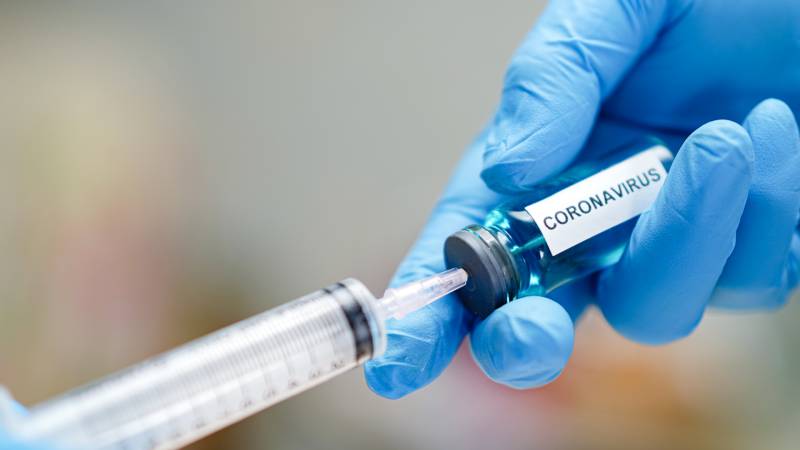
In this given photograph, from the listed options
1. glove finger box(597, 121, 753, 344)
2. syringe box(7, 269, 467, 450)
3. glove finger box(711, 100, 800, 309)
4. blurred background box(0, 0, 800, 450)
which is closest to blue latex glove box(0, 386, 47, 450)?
syringe box(7, 269, 467, 450)

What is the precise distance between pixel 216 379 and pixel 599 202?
560mm

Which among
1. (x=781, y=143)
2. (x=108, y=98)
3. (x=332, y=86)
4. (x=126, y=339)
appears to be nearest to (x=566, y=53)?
(x=781, y=143)

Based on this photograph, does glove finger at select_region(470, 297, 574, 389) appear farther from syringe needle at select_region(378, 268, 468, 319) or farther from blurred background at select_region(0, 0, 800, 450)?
blurred background at select_region(0, 0, 800, 450)

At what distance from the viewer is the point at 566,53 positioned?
1106 mm

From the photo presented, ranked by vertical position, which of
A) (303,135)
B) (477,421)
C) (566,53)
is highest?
(566,53)

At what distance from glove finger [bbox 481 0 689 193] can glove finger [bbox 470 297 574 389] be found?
0.76 ft

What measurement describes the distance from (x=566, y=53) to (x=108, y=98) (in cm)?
155

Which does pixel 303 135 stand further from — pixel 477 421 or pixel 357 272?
pixel 477 421

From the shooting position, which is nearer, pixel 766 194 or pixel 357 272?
pixel 766 194

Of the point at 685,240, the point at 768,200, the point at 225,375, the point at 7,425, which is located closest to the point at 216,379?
the point at 225,375

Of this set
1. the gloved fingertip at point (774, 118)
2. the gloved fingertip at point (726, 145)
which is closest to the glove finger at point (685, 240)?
the gloved fingertip at point (726, 145)

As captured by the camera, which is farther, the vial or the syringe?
the vial

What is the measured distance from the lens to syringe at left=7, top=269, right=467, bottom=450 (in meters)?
0.71

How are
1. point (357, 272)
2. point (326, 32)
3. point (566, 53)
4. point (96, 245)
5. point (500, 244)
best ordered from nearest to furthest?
point (500, 244)
point (566, 53)
point (96, 245)
point (357, 272)
point (326, 32)
